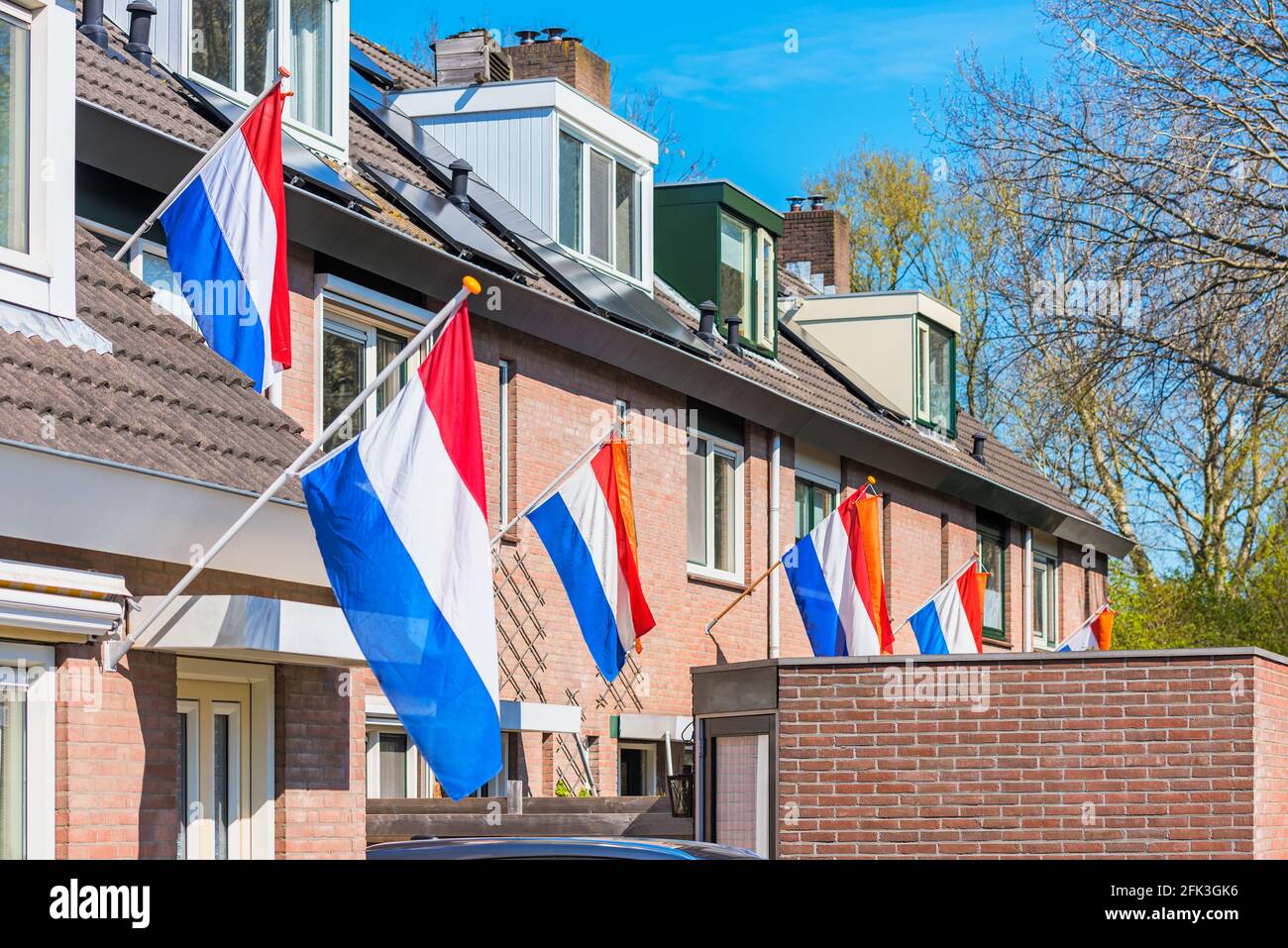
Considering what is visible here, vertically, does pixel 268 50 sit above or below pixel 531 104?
below

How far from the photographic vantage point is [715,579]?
20.6m

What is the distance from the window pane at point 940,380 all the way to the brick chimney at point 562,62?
28.8 ft

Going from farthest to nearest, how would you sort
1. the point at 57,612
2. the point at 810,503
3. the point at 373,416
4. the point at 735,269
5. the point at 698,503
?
the point at 735,269 → the point at 810,503 → the point at 698,503 → the point at 373,416 → the point at 57,612

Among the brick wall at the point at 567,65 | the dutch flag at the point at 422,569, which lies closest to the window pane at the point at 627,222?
the brick wall at the point at 567,65

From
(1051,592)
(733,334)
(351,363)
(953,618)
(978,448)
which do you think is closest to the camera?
(351,363)

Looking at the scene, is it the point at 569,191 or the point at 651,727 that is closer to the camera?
the point at 651,727

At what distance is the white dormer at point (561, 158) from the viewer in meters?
19.3

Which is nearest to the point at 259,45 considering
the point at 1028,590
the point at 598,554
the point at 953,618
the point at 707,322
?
the point at 598,554

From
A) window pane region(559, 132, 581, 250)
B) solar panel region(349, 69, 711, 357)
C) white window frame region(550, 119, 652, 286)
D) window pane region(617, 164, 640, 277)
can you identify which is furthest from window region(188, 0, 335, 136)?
window pane region(617, 164, 640, 277)

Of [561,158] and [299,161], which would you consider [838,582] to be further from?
[299,161]

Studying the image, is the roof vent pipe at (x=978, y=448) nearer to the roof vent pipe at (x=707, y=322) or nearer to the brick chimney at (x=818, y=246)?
the brick chimney at (x=818, y=246)

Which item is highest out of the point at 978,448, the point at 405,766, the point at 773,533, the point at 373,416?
the point at 978,448

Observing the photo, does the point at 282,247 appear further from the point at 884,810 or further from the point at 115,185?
the point at 884,810

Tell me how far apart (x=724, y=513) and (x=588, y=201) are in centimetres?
379
